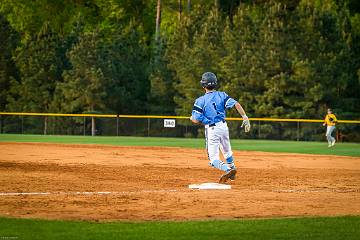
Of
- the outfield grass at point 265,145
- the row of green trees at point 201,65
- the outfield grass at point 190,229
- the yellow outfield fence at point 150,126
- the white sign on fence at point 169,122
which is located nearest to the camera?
the outfield grass at point 190,229

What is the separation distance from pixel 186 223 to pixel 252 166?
1164 centimetres

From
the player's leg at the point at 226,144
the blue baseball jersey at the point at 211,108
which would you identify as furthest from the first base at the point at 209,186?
the blue baseball jersey at the point at 211,108

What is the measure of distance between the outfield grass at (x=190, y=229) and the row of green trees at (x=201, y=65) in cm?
3525

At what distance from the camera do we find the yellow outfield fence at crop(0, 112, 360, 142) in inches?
1714

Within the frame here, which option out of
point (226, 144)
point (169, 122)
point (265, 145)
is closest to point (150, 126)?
point (169, 122)

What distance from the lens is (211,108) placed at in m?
14.8

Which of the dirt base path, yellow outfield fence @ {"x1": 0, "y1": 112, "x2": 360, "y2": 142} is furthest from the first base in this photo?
yellow outfield fence @ {"x1": 0, "y1": 112, "x2": 360, "y2": 142}

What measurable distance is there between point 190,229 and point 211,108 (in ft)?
17.7

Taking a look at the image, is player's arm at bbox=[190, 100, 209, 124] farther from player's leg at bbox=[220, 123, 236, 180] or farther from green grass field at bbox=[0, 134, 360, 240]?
green grass field at bbox=[0, 134, 360, 240]

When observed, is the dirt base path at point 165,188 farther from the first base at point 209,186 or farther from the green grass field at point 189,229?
the green grass field at point 189,229

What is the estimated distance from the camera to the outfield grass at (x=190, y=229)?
909 centimetres

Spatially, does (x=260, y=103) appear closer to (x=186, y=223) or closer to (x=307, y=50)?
(x=307, y=50)

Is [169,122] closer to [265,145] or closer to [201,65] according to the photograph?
[201,65]

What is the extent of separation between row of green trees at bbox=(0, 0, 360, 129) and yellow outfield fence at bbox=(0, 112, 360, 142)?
1.63 m
